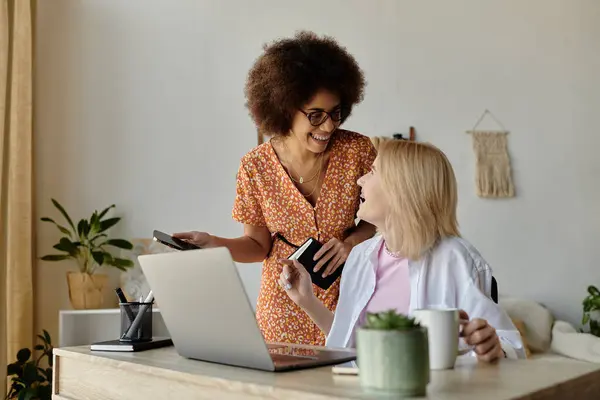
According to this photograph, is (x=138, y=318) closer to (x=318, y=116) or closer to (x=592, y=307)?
(x=318, y=116)

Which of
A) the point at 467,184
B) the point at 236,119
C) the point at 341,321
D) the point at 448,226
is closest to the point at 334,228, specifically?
the point at 341,321

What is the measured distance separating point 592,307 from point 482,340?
240 centimetres

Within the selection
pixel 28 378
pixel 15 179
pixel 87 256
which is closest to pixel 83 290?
pixel 87 256

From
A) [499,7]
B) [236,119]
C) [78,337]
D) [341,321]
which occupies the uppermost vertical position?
[499,7]

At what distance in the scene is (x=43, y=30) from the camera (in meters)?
3.88

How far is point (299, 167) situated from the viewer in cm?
215

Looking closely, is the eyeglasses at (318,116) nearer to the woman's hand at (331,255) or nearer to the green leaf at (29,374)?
the woman's hand at (331,255)

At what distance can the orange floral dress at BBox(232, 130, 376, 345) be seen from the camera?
2.07m

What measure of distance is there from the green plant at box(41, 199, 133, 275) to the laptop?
2.47 metres

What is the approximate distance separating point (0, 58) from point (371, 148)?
2256 millimetres

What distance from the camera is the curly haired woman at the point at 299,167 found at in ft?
6.74

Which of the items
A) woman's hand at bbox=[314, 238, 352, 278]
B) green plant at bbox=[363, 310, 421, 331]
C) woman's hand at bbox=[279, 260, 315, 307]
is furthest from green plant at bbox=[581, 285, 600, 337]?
green plant at bbox=[363, 310, 421, 331]

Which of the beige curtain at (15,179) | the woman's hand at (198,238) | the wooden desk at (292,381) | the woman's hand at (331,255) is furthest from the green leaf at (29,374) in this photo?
the wooden desk at (292,381)

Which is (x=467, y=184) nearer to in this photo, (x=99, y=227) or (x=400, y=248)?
(x=99, y=227)
